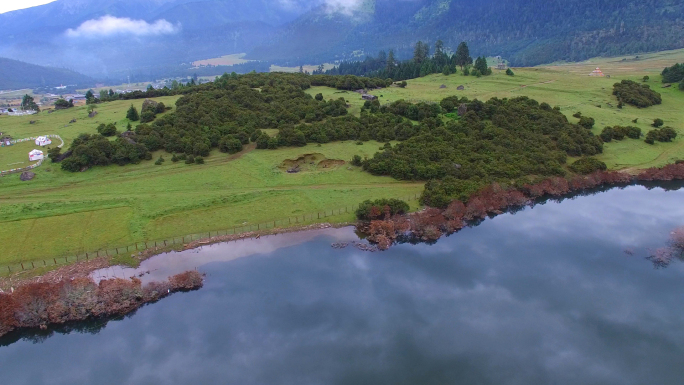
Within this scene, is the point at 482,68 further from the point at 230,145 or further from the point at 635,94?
the point at 230,145

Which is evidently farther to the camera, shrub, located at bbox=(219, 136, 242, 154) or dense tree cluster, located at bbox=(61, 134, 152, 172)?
shrub, located at bbox=(219, 136, 242, 154)

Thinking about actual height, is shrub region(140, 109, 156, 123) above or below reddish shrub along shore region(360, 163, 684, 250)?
above

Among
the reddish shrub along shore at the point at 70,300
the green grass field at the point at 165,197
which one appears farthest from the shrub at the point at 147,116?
the reddish shrub along shore at the point at 70,300

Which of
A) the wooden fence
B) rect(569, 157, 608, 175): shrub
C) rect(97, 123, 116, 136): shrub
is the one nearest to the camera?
the wooden fence

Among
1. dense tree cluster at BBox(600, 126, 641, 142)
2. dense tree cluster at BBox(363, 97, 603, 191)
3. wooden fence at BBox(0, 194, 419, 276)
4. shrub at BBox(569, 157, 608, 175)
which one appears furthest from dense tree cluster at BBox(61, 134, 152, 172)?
dense tree cluster at BBox(600, 126, 641, 142)

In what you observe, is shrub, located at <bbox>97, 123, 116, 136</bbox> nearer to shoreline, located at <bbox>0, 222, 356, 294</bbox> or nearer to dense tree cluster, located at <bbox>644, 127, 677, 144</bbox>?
shoreline, located at <bbox>0, 222, 356, 294</bbox>

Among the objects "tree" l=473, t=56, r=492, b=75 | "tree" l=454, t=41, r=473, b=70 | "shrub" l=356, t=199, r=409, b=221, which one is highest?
"tree" l=454, t=41, r=473, b=70

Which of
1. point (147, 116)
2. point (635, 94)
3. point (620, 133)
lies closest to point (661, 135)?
point (620, 133)
